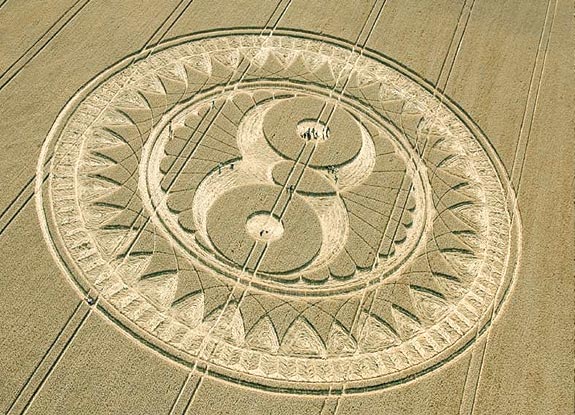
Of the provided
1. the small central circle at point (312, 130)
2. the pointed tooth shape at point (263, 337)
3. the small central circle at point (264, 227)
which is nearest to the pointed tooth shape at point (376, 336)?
the pointed tooth shape at point (263, 337)

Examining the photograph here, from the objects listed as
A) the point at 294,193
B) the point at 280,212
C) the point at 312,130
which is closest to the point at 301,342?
the point at 280,212

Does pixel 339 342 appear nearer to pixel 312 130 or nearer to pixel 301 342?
pixel 301 342

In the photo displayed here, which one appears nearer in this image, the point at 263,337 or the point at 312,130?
the point at 263,337

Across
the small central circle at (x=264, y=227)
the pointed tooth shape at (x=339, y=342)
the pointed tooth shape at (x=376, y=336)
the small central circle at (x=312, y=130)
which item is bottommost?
the pointed tooth shape at (x=339, y=342)

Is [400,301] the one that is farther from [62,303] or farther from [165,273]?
[62,303]

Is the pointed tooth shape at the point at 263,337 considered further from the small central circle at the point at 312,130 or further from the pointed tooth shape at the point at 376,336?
the small central circle at the point at 312,130

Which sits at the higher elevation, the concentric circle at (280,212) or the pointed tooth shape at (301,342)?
the concentric circle at (280,212)

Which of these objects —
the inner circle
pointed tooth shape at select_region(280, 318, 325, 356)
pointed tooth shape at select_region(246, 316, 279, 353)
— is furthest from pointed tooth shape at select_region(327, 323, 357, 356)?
pointed tooth shape at select_region(246, 316, 279, 353)
